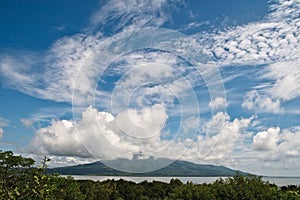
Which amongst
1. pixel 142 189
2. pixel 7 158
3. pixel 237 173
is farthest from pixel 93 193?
pixel 237 173

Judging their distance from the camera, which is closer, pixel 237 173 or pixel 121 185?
pixel 237 173

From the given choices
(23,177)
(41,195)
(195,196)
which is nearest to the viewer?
(41,195)

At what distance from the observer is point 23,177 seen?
2577 cm

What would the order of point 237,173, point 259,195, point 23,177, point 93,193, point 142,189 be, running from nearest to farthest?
point 23,177 → point 259,195 → point 237,173 → point 93,193 → point 142,189

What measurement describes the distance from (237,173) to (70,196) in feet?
69.6

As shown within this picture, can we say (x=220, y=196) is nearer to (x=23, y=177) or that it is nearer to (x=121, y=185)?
(x=23, y=177)

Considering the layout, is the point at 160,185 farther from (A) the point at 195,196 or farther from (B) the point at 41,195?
(B) the point at 41,195

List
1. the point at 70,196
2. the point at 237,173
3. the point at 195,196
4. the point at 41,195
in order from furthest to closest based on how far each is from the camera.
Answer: the point at 70,196
the point at 195,196
the point at 237,173
the point at 41,195

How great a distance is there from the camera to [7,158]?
35906 mm

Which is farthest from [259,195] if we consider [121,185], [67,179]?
[121,185]

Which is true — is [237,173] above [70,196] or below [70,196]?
above

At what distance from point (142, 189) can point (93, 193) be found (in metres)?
11.8

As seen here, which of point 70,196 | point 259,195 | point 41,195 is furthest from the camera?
point 70,196

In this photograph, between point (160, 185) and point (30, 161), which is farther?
point (160, 185)
